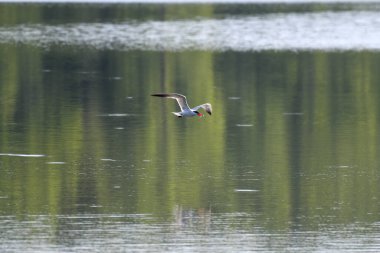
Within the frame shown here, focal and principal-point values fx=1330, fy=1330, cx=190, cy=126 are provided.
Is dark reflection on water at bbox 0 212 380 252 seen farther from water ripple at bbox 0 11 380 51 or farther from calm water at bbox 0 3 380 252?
water ripple at bbox 0 11 380 51

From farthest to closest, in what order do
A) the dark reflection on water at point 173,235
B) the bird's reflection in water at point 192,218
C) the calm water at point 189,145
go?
1. the bird's reflection in water at point 192,218
2. the calm water at point 189,145
3. the dark reflection on water at point 173,235

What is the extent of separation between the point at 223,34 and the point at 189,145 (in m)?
31.7

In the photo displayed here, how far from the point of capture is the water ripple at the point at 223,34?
178 feet

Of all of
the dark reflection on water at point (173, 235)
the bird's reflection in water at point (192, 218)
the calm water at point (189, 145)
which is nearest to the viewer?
the dark reflection on water at point (173, 235)

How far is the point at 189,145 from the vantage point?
93.7 ft

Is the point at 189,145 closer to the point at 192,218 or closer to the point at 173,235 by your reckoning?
the point at 192,218

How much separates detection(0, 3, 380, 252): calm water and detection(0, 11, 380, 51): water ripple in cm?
29

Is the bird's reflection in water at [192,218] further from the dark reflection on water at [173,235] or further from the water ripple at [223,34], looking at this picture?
the water ripple at [223,34]

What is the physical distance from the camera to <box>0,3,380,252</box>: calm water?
2067 centimetres

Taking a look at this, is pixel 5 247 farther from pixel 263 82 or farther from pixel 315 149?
pixel 263 82

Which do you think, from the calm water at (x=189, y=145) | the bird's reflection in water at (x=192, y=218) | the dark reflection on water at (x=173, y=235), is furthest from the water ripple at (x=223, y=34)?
the dark reflection on water at (x=173, y=235)

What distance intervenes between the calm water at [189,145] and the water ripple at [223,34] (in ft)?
0.94

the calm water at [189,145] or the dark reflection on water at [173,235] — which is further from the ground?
the calm water at [189,145]

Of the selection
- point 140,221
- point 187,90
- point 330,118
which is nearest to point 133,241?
point 140,221
